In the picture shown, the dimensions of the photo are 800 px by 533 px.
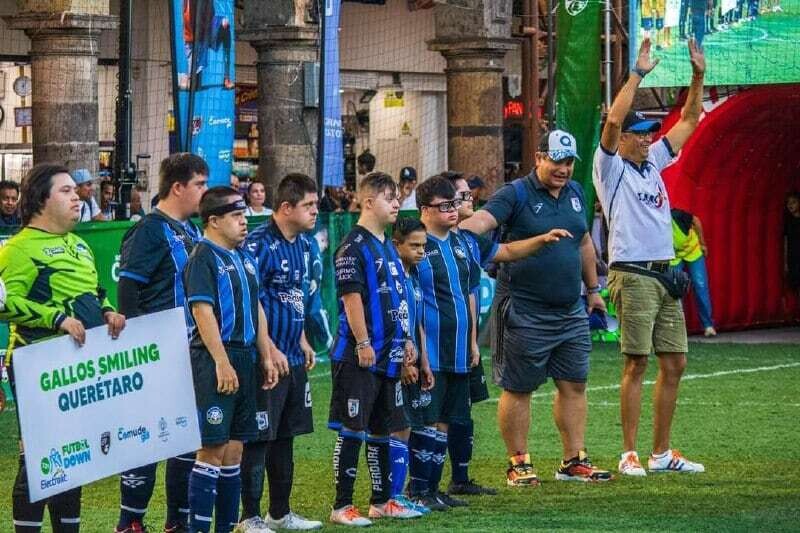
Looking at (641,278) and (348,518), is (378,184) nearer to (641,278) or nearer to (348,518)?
(348,518)

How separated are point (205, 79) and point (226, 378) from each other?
880cm

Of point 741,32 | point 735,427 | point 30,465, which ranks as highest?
point 741,32

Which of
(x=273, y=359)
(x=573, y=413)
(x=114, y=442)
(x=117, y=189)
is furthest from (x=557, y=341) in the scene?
(x=117, y=189)

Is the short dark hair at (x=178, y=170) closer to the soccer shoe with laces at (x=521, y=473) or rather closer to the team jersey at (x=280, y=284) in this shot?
the team jersey at (x=280, y=284)

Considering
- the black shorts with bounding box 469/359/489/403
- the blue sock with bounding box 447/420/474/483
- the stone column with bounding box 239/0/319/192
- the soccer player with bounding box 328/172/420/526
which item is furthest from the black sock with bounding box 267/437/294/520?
the stone column with bounding box 239/0/319/192

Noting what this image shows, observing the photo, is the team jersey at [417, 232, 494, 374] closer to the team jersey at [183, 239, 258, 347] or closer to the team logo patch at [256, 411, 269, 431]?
the team logo patch at [256, 411, 269, 431]

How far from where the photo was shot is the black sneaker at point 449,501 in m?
9.64

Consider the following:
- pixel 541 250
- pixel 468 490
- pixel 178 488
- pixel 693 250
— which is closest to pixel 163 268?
pixel 178 488

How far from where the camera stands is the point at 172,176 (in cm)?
834

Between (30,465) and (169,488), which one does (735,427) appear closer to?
Answer: (169,488)

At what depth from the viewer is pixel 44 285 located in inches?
302

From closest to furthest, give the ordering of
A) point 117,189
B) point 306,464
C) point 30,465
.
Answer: point 30,465, point 306,464, point 117,189

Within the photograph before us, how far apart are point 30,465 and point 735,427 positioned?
278 inches

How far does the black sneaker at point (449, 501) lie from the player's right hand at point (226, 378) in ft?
6.98
